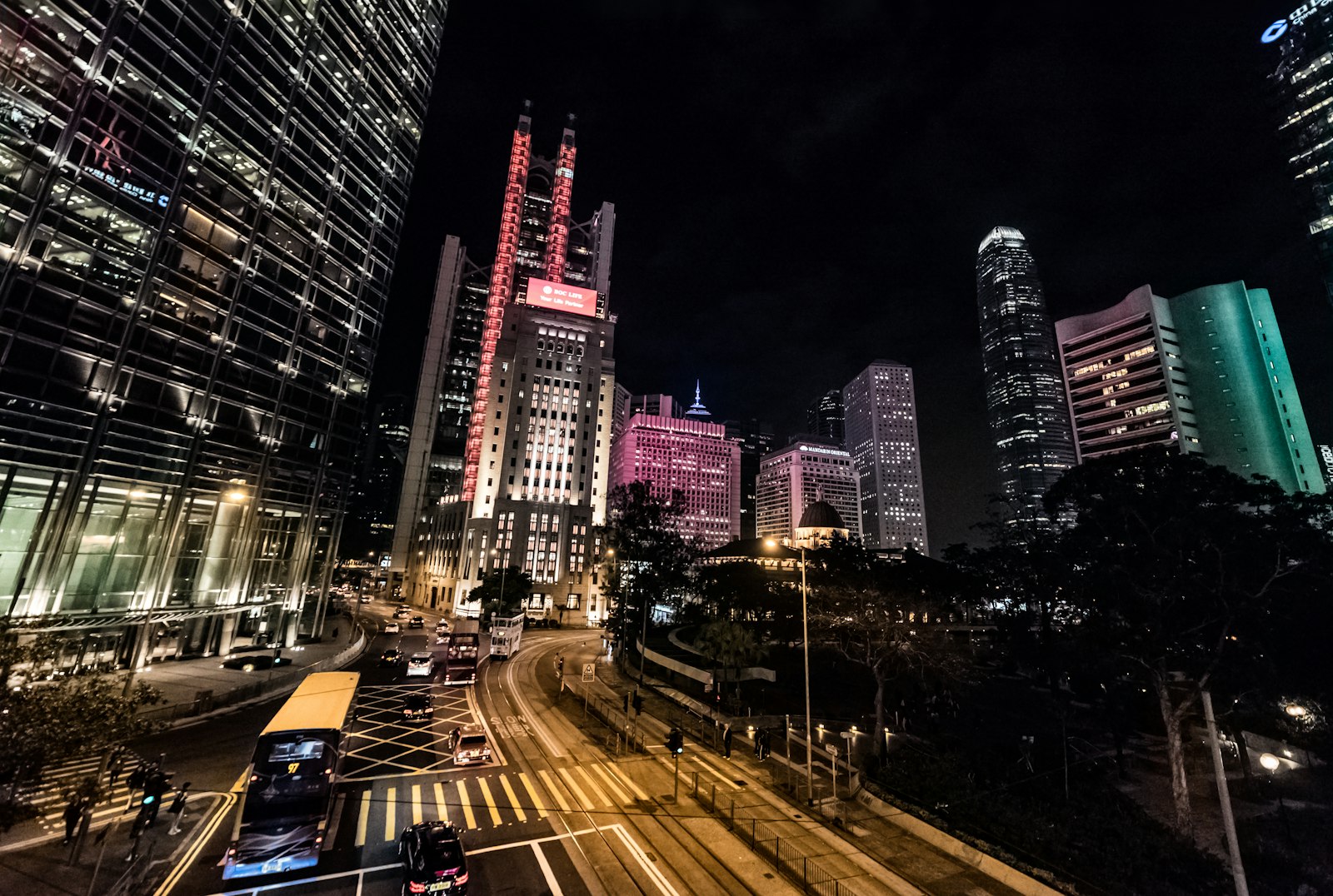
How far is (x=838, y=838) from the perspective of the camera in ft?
58.2

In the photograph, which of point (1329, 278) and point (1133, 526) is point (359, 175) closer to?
point (1133, 526)

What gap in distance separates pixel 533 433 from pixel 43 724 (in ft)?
310

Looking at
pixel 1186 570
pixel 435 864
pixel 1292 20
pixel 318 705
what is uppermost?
pixel 1292 20

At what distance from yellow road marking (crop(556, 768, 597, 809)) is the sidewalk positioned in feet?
13.5

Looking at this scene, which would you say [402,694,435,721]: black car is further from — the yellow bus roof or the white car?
the white car

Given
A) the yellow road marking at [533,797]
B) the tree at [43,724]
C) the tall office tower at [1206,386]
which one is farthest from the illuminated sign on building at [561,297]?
the tall office tower at [1206,386]

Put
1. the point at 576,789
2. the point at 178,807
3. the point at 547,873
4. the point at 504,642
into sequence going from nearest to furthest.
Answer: the point at 547,873, the point at 178,807, the point at 576,789, the point at 504,642

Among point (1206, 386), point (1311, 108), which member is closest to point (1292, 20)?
point (1311, 108)

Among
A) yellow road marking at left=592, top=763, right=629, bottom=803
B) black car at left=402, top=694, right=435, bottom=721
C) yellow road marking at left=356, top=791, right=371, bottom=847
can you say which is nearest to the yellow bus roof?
yellow road marking at left=356, top=791, right=371, bottom=847

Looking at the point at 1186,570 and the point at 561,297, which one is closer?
Result: the point at 1186,570

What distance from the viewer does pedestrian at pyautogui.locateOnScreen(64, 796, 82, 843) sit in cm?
1497

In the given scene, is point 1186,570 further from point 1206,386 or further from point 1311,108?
point 1206,386

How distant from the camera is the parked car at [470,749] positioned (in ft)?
76.7

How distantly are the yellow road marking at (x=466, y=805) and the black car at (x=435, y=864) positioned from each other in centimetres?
347
